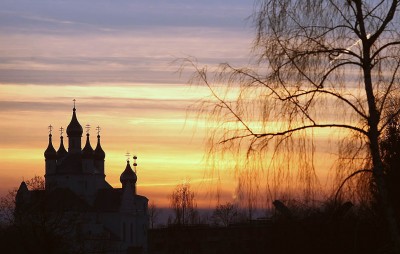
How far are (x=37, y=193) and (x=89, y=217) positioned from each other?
5185 cm

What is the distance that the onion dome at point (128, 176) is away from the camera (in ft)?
456

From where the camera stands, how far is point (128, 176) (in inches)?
5487

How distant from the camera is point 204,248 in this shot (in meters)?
97.4

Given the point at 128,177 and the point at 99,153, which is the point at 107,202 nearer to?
the point at 128,177

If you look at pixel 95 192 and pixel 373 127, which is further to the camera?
pixel 95 192

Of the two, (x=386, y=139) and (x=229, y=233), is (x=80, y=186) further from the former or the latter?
(x=386, y=139)

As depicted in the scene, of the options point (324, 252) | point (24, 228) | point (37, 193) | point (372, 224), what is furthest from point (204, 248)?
point (372, 224)

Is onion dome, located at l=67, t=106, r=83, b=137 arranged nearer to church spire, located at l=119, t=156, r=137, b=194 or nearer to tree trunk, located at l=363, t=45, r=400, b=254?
church spire, located at l=119, t=156, r=137, b=194

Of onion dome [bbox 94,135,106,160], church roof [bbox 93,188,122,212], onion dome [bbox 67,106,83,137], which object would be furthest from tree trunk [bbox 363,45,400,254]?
onion dome [bbox 94,135,106,160]

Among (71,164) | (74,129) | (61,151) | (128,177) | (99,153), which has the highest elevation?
(74,129)

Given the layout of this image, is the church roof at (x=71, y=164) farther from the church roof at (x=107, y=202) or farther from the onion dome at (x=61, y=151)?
the church roof at (x=107, y=202)

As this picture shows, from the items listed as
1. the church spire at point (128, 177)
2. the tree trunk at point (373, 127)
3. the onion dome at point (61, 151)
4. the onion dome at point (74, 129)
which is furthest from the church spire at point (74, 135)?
the tree trunk at point (373, 127)

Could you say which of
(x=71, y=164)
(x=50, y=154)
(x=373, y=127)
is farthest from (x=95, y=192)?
(x=373, y=127)

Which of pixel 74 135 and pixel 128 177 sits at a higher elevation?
pixel 74 135
